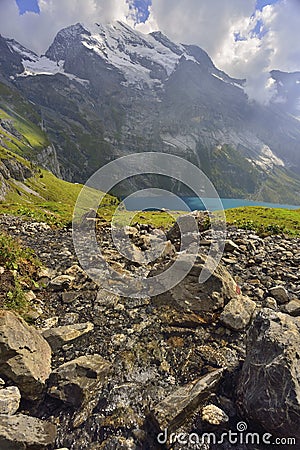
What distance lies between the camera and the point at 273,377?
5.64 m

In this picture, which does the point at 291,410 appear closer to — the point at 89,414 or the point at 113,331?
the point at 89,414

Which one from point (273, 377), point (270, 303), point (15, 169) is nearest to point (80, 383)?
point (273, 377)

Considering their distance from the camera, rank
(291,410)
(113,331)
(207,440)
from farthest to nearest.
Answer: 1. (113,331)
2. (207,440)
3. (291,410)

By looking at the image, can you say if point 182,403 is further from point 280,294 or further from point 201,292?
point 280,294

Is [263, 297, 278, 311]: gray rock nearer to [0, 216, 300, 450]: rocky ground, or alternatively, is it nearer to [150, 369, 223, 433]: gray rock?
[0, 216, 300, 450]: rocky ground

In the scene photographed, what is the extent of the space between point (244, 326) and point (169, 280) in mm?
3287

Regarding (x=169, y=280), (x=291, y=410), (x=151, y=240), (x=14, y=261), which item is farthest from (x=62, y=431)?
(x=151, y=240)

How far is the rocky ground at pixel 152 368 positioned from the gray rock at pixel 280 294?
0.04 metres

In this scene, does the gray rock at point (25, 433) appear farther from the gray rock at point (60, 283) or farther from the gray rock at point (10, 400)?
the gray rock at point (60, 283)

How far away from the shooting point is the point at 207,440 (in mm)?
5746

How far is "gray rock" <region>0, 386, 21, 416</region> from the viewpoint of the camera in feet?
18.8

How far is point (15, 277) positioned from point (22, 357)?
199 inches

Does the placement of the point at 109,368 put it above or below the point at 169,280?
below

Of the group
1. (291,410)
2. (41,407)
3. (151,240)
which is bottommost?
(41,407)
